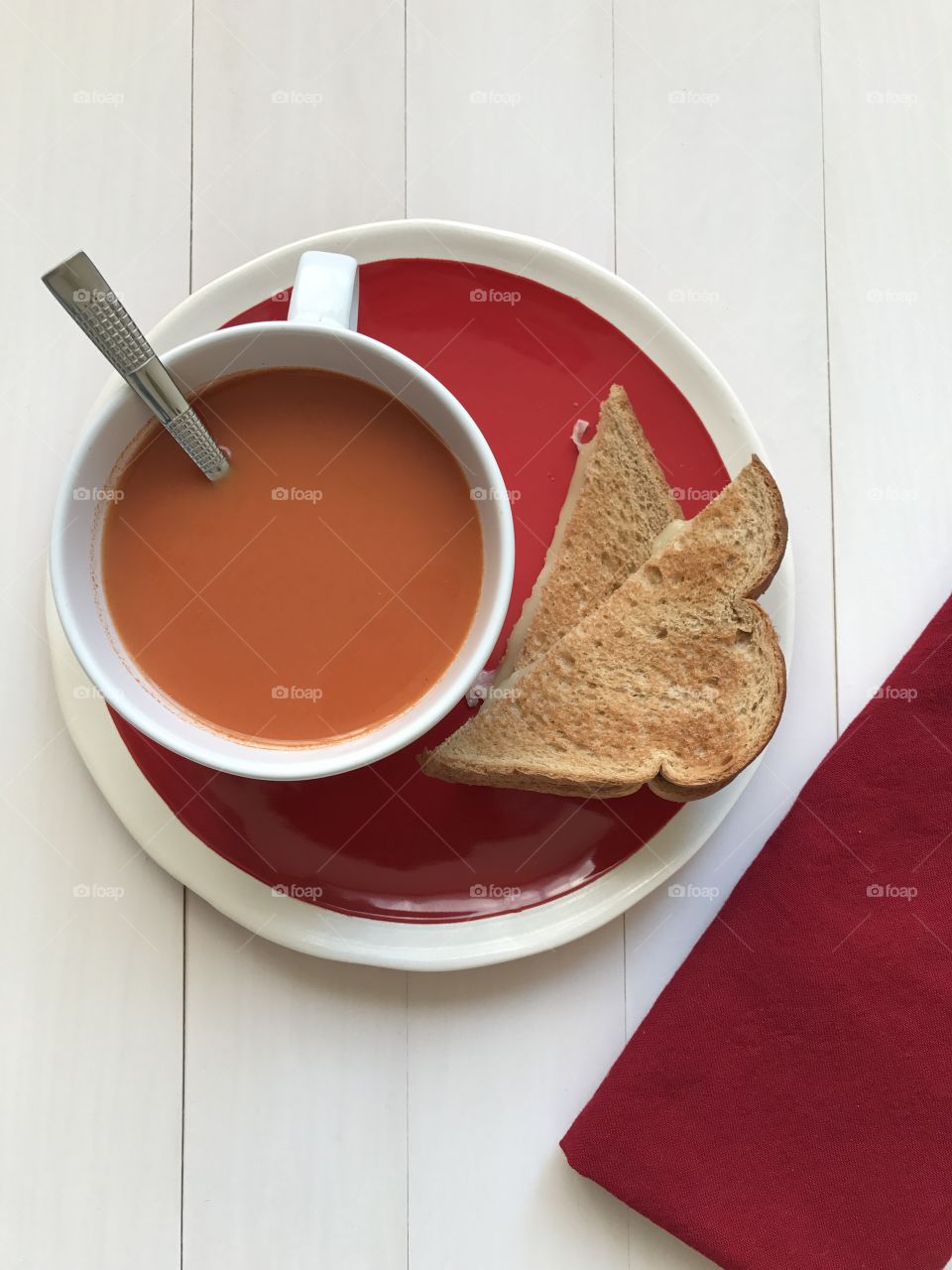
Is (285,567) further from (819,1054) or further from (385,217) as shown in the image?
(819,1054)

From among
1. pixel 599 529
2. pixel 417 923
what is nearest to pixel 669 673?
pixel 599 529

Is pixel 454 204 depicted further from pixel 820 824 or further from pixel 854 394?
pixel 820 824

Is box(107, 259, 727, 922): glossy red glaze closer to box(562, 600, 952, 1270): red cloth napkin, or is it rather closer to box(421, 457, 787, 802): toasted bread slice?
box(421, 457, 787, 802): toasted bread slice

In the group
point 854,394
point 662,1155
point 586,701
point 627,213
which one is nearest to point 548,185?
point 627,213

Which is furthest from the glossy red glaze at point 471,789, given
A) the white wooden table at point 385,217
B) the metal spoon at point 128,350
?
the metal spoon at point 128,350

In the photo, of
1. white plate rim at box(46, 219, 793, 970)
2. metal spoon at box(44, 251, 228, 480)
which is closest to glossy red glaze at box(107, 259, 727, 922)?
white plate rim at box(46, 219, 793, 970)

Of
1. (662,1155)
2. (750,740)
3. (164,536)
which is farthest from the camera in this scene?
(662,1155)
